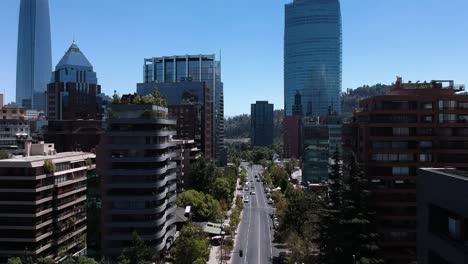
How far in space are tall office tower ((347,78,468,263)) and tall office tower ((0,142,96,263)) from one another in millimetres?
46646

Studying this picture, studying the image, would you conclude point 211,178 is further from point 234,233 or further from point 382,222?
point 382,222

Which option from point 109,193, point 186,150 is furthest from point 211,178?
point 109,193

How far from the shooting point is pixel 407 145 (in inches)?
2970

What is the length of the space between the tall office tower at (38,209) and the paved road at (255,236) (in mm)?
28384

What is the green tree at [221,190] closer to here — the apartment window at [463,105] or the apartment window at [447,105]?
the apartment window at [447,105]

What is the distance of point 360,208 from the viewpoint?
64.2 meters

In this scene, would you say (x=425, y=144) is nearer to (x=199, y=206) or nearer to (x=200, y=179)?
(x=199, y=206)

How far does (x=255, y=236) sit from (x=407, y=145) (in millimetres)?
46034

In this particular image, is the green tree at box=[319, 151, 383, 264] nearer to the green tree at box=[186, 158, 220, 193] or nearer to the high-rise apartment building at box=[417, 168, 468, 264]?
the high-rise apartment building at box=[417, 168, 468, 264]

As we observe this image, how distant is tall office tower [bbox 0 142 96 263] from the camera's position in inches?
2810

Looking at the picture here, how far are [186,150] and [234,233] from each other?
39506 millimetres

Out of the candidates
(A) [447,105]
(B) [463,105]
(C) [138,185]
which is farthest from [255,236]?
(B) [463,105]

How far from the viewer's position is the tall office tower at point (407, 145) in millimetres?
74625

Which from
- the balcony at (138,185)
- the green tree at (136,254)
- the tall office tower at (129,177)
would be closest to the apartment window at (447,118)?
the tall office tower at (129,177)
